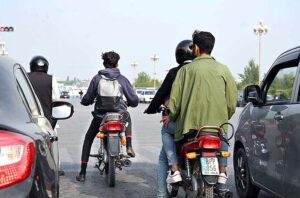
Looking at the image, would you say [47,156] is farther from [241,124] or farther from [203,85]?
[241,124]

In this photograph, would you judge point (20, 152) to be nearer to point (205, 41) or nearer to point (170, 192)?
point (205, 41)

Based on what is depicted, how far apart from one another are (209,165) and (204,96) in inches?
24.9

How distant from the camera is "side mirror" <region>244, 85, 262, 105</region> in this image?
18.5 ft

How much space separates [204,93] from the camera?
4.75m

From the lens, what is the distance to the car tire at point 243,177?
20.1 ft

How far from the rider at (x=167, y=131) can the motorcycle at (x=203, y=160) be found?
298 mm

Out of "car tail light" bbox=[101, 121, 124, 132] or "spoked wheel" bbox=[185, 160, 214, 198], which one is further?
"car tail light" bbox=[101, 121, 124, 132]

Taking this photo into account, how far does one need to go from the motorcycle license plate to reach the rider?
566mm

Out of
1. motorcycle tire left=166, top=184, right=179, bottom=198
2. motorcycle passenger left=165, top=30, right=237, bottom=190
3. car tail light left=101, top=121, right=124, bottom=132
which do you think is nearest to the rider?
motorcycle tire left=166, top=184, right=179, bottom=198

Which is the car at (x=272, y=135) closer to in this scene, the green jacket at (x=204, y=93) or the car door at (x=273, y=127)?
the car door at (x=273, y=127)

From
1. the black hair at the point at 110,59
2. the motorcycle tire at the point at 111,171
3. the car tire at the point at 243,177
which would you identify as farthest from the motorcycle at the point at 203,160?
the black hair at the point at 110,59

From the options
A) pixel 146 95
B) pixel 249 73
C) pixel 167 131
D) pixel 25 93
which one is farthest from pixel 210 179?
pixel 249 73

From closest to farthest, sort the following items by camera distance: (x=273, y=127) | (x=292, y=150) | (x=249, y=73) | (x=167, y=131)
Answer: (x=292, y=150) < (x=273, y=127) < (x=167, y=131) < (x=249, y=73)

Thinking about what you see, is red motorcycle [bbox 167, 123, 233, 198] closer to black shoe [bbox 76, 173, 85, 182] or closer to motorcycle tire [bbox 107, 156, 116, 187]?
motorcycle tire [bbox 107, 156, 116, 187]
